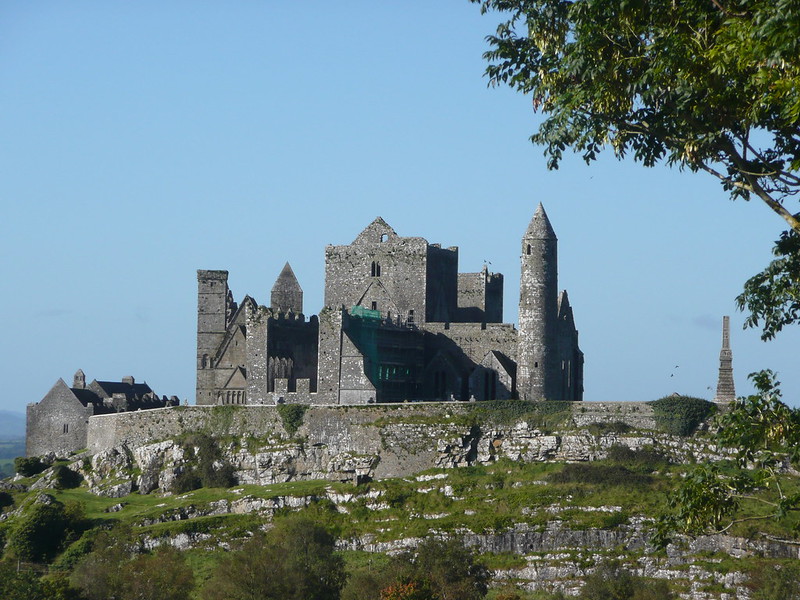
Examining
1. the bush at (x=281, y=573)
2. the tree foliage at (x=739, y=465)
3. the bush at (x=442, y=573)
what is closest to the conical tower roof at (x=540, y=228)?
the bush at (x=442, y=573)

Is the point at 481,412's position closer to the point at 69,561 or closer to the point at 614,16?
the point at 69,561

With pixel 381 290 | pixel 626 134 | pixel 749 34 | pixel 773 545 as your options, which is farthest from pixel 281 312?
pixel 749 34

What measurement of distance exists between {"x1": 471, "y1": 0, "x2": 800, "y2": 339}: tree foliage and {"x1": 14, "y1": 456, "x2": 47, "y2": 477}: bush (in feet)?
233

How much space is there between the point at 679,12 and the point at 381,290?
2467 inches

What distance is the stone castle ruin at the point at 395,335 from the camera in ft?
265

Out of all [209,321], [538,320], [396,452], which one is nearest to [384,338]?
[396,452]

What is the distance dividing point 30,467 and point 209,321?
1651cm

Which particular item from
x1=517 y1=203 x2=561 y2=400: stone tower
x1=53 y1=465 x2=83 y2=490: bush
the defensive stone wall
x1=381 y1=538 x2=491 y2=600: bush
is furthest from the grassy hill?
x1=53 y1=465 x2=83 y2=490: bush

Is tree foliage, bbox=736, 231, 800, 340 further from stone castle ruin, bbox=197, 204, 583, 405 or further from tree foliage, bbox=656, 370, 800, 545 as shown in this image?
stone castle ruin, bbox=197, 204, 583, 405

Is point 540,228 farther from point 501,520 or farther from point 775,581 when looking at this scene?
point 775,581

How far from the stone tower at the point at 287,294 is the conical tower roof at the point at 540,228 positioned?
80.4ft

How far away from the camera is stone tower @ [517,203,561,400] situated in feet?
262

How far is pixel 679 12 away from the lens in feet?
99.2

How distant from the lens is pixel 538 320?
263ft
